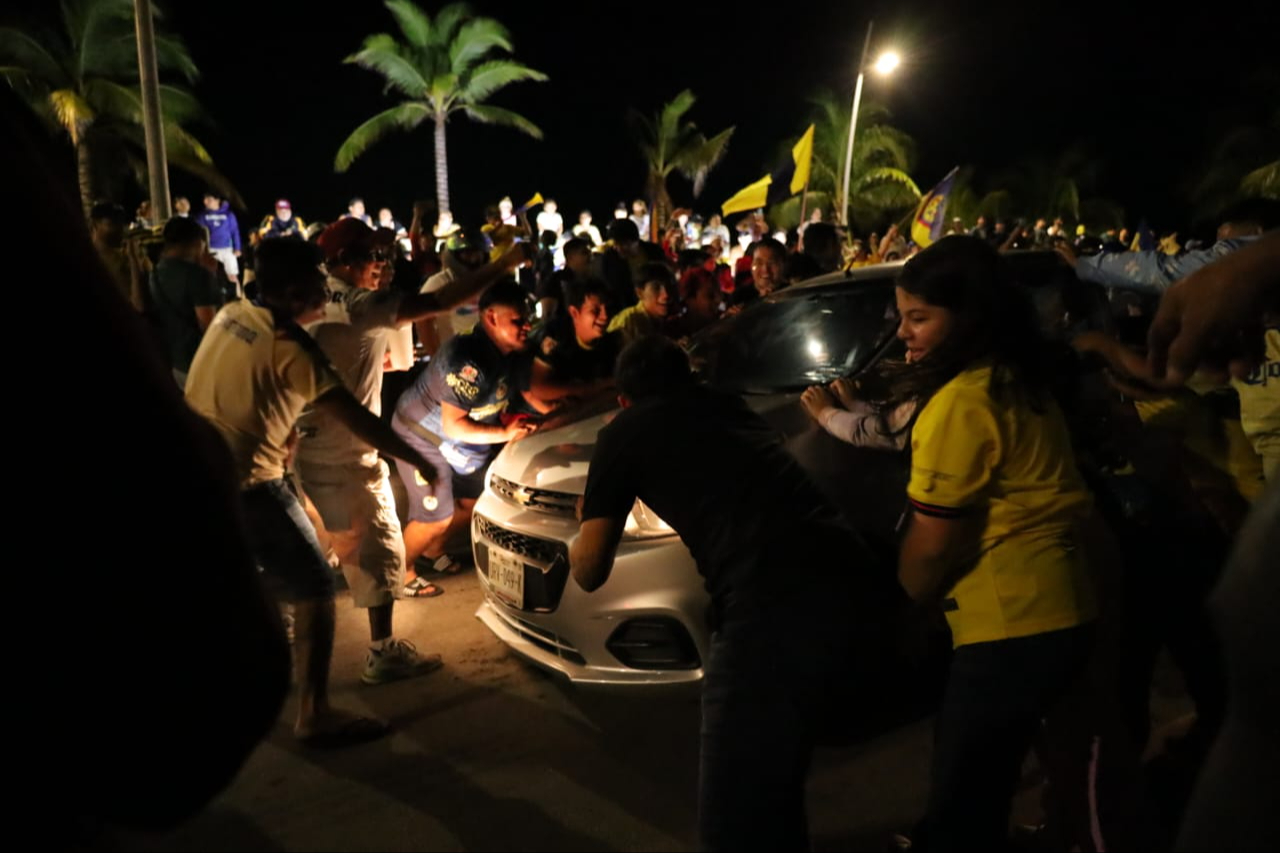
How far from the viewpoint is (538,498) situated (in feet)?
13.7

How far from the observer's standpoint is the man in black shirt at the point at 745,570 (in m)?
2.22

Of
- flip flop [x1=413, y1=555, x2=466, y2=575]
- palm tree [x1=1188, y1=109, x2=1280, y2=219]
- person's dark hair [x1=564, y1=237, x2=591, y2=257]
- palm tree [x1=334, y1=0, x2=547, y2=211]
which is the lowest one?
flip flop [x1=413, y1=555, x2=466, y2=575]

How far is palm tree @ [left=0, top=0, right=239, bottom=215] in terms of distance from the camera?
70.2 feet

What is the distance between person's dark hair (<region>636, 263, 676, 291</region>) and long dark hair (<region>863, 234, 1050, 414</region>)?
13.0 ft

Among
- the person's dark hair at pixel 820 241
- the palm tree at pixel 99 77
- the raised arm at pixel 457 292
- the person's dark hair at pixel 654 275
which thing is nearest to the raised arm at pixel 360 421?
the raised arm at pixel 457 292

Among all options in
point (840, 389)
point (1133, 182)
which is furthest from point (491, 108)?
point (1133, 182)

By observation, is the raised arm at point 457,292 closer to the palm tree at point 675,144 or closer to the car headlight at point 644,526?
the car headlight at point 644,526

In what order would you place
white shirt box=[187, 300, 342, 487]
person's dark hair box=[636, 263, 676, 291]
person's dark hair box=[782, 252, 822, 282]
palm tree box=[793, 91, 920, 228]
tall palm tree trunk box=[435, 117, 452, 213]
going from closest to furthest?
white shirt box=[187, 300, 342, 487] < person's dark hair box=[636, 263, 676, 291] < person's dark hair box=[782, 252, 822, 282] < tall palm tree trunk box=[435, 117, 452, 213] < palm tree box=[793, 91, 920, 228]

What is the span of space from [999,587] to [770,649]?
575mm

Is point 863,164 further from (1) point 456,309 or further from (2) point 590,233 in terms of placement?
(1) point 456,309

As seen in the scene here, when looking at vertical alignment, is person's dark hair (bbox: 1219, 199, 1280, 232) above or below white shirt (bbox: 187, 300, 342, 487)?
above

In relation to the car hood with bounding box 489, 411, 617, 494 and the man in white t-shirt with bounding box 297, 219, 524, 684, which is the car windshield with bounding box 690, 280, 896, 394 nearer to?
the car hood with bounding box 489, 411, 617, 494

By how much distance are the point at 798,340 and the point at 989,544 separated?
8.64 ft

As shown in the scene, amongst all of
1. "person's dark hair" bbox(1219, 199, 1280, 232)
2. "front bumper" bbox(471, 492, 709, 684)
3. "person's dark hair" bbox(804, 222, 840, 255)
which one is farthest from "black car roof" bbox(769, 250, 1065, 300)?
"person's dark hair" bbox(804, 222, 840, 255)
